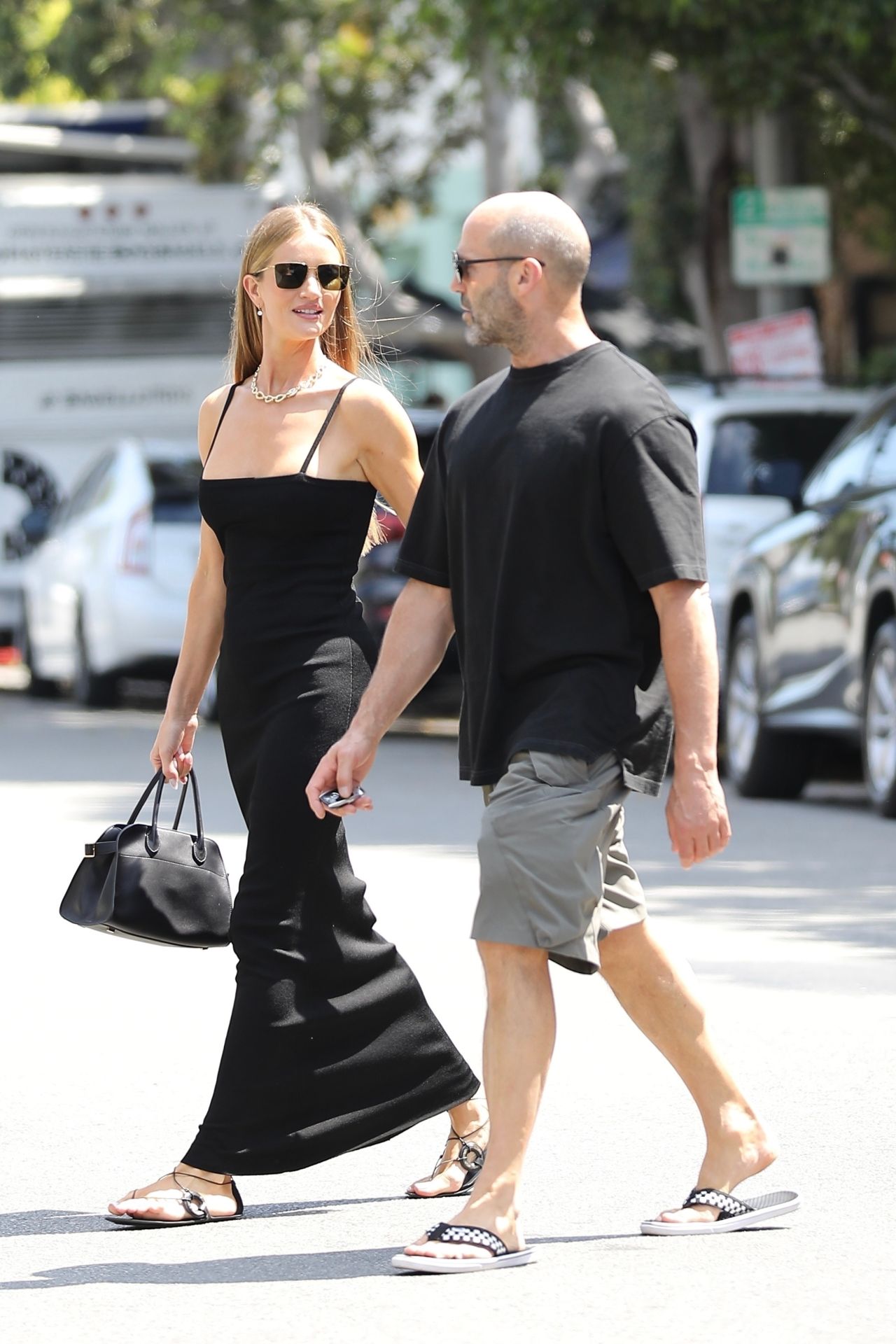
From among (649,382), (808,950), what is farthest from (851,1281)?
(808,950)

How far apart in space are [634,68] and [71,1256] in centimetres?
1553

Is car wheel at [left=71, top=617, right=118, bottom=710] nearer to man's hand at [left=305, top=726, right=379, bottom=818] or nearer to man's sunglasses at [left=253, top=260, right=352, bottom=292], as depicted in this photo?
man's sunglasses at [left=253, top=260, right=352, bottom=292]

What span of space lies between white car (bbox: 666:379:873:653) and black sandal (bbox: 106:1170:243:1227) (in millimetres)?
8848

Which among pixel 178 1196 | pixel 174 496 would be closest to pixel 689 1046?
pixel 178 1196

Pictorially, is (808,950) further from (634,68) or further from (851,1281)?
(634,68)

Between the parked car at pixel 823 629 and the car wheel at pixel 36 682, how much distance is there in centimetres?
834

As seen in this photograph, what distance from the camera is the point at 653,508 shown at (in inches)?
191

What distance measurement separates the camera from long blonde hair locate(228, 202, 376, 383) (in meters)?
5.63

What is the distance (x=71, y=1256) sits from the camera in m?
5.16

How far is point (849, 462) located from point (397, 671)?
772 centimetres

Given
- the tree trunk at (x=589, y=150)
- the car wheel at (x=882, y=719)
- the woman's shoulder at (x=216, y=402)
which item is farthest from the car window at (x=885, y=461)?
the tree trunk at (x=589, y=150)

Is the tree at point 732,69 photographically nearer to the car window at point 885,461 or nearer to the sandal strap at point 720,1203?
the car window at point 885,461

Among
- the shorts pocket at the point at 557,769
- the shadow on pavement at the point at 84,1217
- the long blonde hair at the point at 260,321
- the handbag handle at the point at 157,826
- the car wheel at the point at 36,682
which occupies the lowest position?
the car wheel at the point at 36,682

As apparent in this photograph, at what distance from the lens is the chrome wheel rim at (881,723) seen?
1159cm
